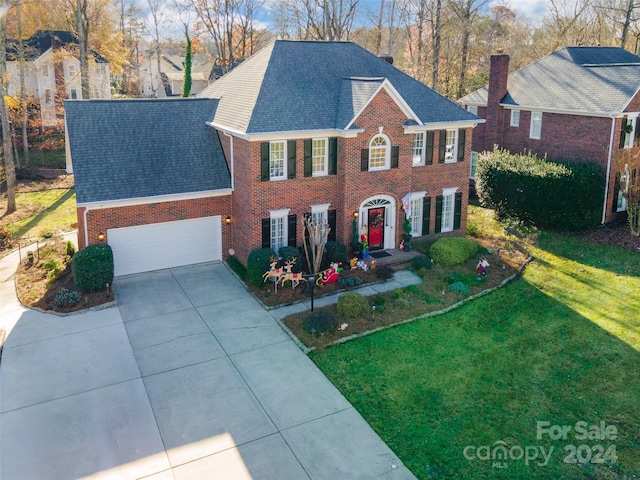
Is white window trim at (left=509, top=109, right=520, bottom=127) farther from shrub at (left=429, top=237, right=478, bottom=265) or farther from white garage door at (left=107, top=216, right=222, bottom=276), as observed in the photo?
white garage door at (left=107, top=216, right=222, bottom=276)

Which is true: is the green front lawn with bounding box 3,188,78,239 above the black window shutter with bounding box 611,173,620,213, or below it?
below

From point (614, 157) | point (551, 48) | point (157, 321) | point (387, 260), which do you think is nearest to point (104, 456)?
point (157, 321)

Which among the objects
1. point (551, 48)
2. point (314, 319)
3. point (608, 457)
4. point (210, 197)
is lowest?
point (608, 457)

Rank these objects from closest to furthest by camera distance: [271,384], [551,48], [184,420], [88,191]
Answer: [184,420]
[271,384]
[88,191]
[551,48]

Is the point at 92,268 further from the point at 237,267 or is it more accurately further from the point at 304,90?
the point at 304,90

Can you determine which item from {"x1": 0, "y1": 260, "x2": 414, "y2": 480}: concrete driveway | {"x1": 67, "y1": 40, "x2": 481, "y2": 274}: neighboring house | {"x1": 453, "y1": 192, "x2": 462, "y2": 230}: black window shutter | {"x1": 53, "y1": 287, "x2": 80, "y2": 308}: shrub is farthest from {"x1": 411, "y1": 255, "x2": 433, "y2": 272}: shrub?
{"x1": 53, "y1": 287, "x2": 80, "y2": 308}: shrub

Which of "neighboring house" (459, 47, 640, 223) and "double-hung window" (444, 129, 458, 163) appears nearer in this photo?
"double-hung window" (444, 129, 458, 163)

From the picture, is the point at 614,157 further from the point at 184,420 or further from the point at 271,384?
the point at 184,420
